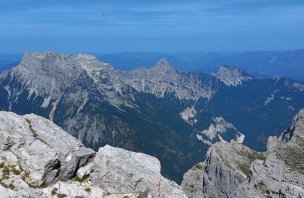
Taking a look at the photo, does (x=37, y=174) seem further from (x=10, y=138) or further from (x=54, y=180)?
(x=10, y=138)

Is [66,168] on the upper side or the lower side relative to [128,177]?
lower

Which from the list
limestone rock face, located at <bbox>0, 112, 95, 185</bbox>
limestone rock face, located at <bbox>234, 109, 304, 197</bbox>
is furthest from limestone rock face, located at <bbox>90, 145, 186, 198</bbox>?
limestone rock face, located at <bbox>234, 109, 304, 197</bbox>

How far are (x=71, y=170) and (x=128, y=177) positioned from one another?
505cm

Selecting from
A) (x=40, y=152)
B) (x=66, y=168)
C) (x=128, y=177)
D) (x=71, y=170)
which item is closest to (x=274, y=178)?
(x=128, y=177)

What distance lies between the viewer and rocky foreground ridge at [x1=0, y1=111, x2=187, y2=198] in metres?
41.1

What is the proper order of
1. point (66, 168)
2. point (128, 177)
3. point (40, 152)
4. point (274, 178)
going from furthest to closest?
1. point (274, 178)
2. point (40, 152)
3. point (66, 168)
4. point (128, 177)

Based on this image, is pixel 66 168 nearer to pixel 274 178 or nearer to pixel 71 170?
pixel 71 170

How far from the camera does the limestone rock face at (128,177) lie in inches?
1629

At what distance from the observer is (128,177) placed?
138ft

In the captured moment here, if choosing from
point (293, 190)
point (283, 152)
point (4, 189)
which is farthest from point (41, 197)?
point (283, 152)

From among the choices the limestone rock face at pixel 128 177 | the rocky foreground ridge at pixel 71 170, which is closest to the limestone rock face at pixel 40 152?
the rocky foreground ridge at pixel 71 170

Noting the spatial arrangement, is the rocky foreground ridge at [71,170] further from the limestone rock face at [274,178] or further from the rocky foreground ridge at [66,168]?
the limestone rock face at [274,178]

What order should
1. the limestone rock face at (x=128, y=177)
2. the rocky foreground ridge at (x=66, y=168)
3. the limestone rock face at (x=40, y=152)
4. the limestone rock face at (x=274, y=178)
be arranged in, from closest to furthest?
the rocky foreground ridge at (x=66, y=168) < the limestone rock face at (x=128, y=177) < the limestone rock face at (x=40, y=152) < the limestone rock face at (x=274, y=178)

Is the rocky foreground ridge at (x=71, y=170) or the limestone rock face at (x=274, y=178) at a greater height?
the rocky foreground ridge at (x=71, y=170)
